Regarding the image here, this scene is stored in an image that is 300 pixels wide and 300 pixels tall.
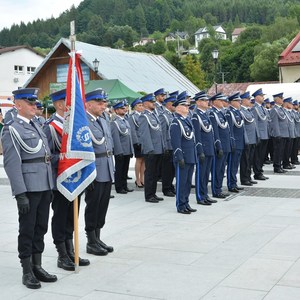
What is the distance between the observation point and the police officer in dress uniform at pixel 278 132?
45.6ft

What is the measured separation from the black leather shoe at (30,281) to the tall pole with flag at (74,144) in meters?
0.52

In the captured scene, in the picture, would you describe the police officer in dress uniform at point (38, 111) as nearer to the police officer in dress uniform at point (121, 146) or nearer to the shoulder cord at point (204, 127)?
the police officer in dress uniform at point (121, 146)

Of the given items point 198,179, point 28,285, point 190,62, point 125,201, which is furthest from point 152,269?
point 190,62

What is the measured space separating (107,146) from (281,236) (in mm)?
2520

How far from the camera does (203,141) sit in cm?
950

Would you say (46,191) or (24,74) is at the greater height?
(24,74)

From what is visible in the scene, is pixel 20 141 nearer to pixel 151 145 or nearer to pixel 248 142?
pixel 151 145

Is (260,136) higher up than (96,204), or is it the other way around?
(260,136)

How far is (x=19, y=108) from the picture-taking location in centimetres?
525

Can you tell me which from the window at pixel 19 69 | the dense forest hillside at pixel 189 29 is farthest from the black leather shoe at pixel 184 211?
the dense forest hillside at pixel 189 29

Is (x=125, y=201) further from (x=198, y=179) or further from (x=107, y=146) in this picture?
(x=107, y=146)

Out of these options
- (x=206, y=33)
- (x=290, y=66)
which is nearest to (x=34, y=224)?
(x=290, y=66)

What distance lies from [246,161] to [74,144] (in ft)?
22.0

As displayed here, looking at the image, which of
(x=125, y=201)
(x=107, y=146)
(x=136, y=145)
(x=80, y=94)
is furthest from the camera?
(x=136, y=145)
